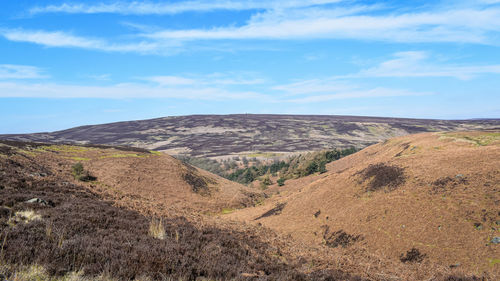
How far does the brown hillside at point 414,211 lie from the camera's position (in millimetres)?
11172

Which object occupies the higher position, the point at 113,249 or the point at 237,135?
the point at 237,135

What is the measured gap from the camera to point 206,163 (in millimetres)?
80062

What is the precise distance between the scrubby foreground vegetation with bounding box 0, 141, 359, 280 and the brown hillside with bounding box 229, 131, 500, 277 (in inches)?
220

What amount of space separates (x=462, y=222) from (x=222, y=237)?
420 inches

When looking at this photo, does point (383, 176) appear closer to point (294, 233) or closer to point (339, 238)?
point (339, 238)

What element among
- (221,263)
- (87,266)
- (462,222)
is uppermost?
(87,266)

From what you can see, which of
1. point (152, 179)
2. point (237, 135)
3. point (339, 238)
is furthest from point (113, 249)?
point (237, 135)

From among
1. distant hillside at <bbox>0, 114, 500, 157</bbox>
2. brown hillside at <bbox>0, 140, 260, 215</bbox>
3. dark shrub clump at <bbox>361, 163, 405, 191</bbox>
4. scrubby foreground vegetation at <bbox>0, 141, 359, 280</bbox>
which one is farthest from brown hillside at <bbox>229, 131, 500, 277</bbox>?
distant hillside at <bbox>0, 114, 500, 157</bbox>

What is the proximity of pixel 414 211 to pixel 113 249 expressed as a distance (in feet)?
45.9

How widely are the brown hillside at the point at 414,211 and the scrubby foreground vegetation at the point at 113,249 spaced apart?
18.3 feet

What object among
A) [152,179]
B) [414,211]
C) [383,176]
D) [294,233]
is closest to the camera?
[414,211]

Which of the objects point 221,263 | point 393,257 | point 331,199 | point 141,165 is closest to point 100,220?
point 221,263

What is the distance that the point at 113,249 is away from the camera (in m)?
6.55

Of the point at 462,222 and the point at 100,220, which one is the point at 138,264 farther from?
the point at 462,222
